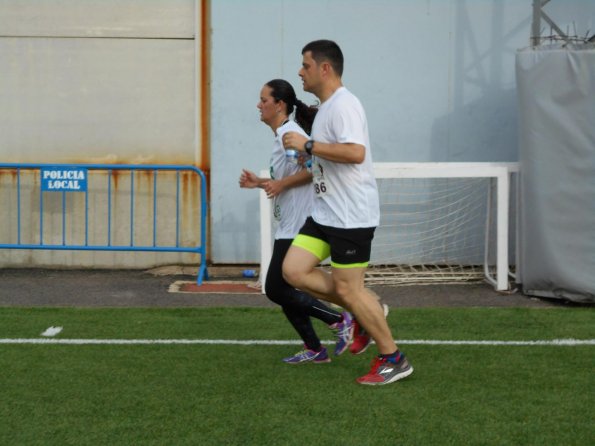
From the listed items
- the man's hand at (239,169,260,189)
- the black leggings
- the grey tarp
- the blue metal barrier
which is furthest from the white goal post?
the man's hand at (239,169,260,189)

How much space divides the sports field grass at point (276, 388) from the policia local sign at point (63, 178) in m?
2.80

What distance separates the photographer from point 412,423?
18.2 feet

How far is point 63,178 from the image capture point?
37.3 ft

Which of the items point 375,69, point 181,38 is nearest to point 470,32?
point 375,69

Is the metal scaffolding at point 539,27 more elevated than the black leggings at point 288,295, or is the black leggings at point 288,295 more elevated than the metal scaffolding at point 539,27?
the metal scaffolding at point 539,27

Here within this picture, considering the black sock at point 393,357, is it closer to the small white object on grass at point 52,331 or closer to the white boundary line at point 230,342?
the white boundary line at point 230,342

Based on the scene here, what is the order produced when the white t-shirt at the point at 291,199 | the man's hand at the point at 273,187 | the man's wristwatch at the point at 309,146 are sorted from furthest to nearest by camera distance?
the white t-shirt at the point at 291,199
the man's hand at the point at 273,187
the man's wristwatch at the point at 309,146

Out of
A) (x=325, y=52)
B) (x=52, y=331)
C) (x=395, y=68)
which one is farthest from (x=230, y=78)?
(x=325, y=52)

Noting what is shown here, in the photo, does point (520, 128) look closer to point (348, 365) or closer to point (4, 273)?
point (348, 365)

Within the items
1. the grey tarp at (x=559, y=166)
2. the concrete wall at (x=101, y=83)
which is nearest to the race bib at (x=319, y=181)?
the grey tarp at (x=559, y=166)

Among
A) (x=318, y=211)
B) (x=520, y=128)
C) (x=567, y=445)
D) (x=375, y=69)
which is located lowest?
(x=567, y=445)

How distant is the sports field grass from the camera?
5379 millimetres

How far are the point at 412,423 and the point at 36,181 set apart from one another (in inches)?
300

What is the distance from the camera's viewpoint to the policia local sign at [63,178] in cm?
1131
